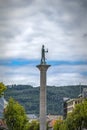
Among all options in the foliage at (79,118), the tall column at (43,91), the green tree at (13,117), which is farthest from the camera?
the green tree at (13,117)

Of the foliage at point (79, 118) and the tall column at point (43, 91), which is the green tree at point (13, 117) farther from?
the tall column at point (43, 91)

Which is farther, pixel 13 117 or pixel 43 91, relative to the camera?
pixel 13 117

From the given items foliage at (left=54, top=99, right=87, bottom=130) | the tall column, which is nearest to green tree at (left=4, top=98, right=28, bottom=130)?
foliage at (left=54, top=99, right=87, bottom=130)

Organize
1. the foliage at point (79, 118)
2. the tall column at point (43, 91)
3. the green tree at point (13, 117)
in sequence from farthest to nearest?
the green tree at point (13, 117) < the foliage at point (79, 118) < the tall column at point (43, 91)

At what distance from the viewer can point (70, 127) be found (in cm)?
11675

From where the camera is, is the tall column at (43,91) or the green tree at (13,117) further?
the green tree at (13,117)

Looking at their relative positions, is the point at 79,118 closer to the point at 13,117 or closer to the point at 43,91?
the point at 13,117

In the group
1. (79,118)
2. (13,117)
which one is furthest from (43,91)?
(79,118)

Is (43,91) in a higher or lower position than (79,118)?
higher

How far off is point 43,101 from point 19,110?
1820 inches

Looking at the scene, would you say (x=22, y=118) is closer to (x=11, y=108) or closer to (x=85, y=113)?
(x=11, y=108)

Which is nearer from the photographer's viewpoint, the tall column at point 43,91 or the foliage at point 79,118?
the tall column at point 43,91

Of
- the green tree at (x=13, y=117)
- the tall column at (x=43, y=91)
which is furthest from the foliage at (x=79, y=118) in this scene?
the tall column at (x=43, y=91)

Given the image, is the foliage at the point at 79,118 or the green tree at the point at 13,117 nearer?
the foliage at the point at 79,118
